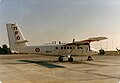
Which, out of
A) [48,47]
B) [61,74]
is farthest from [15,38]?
[61,74]

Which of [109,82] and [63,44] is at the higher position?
[63,44]

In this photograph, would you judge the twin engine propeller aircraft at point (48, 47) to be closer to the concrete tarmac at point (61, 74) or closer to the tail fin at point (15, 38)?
the tail fin at point (15, 38)

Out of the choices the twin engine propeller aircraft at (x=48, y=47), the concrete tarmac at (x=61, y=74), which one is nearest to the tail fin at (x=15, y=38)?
the twin engine propeller aircraft at (x=48, y=47)

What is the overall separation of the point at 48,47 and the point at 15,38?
4.74 metres

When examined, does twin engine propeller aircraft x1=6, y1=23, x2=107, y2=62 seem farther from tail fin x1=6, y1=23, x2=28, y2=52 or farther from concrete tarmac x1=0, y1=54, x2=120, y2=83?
concrete tarmac x1=0, y1=54, x2=120, y2=83

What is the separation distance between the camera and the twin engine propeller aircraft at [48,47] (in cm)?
3166

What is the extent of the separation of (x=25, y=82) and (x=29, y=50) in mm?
18791

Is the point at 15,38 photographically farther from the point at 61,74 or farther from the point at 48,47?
the point at 61,74

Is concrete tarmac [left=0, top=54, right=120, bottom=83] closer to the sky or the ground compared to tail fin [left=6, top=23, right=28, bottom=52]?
closer to the ground

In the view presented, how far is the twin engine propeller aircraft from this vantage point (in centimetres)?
3166

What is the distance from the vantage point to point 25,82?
1330 cm

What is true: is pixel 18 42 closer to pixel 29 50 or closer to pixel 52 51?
pixel 29 50

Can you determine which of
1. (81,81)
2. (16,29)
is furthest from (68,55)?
(81,81)

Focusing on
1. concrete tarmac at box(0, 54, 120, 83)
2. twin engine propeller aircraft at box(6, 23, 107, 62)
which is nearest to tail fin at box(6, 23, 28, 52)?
twin engine propeller aircraft at box(6, 23, 107, 62)
